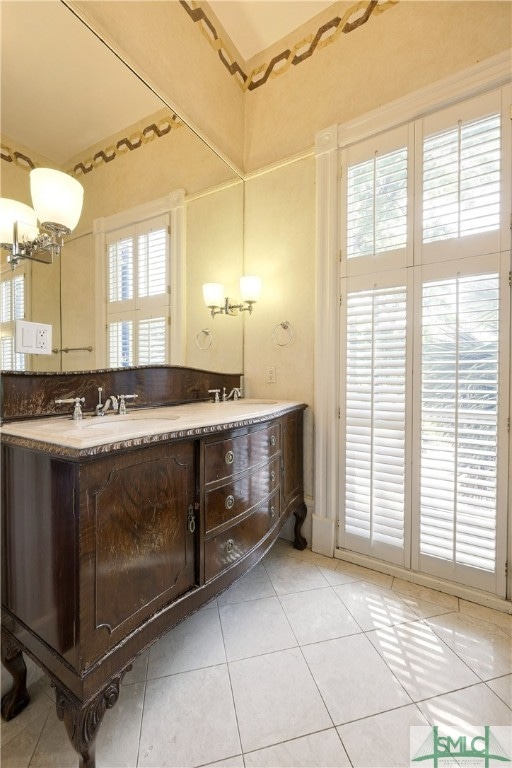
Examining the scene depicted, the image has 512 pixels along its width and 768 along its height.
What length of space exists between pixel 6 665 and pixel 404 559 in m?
1.74

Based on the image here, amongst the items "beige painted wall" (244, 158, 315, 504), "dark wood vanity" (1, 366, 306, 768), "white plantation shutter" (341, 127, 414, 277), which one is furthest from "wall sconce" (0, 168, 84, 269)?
"white plantation shutter" (341, 127, 414, 277)

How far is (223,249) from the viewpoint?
217 cm

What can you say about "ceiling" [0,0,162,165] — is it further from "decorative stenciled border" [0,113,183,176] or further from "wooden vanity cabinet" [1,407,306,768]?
"wooden vanity cabinet" [1,407,306,768]

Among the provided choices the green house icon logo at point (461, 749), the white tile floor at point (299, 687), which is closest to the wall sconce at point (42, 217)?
the white tile floor at point (299, 687)

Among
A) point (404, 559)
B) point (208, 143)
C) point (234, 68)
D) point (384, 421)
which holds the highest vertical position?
point (234, 68)

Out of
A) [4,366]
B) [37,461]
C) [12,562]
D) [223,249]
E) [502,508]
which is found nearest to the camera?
[37,461]

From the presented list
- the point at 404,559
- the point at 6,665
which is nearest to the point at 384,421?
the point at 404,559

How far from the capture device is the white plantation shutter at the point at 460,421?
1511mm

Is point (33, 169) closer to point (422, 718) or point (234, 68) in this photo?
point (234, 68)

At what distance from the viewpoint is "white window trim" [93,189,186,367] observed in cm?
138

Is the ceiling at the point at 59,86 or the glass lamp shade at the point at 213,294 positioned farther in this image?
the glass lamp shade at the point at 213,294

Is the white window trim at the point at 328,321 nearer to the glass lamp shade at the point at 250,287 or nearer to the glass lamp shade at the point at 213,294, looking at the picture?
the glass lamp shade at the point at 250,287

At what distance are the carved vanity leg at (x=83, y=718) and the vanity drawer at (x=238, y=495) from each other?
1.66 ft

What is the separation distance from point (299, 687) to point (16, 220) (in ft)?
6.16
